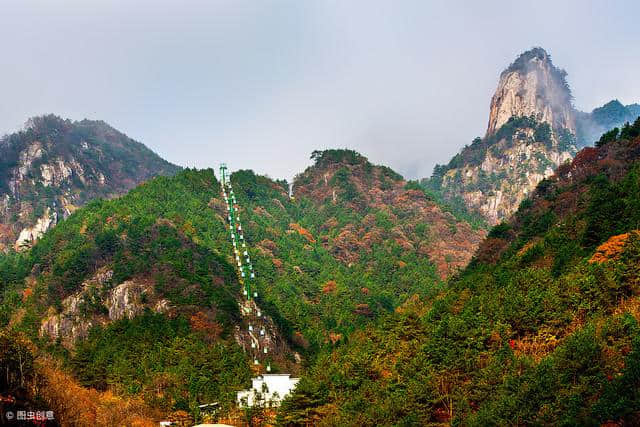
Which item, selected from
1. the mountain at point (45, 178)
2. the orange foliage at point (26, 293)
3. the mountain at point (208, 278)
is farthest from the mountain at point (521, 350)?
the mountain at point (45, 178)

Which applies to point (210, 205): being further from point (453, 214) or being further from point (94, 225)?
point (453, 214)

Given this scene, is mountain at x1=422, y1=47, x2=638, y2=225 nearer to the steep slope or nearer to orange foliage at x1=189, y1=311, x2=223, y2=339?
the steep slope

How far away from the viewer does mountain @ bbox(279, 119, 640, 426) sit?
35000 millimetres

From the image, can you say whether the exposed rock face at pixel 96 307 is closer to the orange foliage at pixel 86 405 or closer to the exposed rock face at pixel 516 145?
the orange foliage at pixel 86 405

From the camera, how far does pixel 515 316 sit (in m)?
45.8

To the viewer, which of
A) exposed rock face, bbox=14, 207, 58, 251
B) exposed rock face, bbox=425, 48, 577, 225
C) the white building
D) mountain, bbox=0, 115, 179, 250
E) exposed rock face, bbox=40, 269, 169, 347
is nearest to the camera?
the white building

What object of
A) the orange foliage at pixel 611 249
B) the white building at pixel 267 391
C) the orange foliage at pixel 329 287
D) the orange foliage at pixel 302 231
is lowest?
the white building at pixel 267 391

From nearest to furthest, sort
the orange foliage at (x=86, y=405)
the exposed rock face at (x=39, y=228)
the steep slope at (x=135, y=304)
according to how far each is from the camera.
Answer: the orange foliage at (x=86, y=405) → the steep slope at (x=135, y=304) → the exposed rock face at (x=39, y=228)

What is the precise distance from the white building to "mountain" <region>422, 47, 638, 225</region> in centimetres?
9775

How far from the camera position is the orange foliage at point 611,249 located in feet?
155

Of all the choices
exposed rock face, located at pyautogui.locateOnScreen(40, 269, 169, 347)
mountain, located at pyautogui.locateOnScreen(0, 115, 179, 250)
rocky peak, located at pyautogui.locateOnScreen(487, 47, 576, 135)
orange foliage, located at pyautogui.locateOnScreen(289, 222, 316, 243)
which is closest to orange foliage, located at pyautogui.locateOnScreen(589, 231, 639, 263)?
exposed rock face, located at pyautogui.locateOnScreen(40, 269, 169, 347)

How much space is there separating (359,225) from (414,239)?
465 inches

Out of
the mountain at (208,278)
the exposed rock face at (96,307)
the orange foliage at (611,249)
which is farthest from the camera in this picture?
the exposed rock face at (96,307)

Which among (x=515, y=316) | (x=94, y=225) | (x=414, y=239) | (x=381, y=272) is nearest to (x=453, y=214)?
(x=414, y=239)
